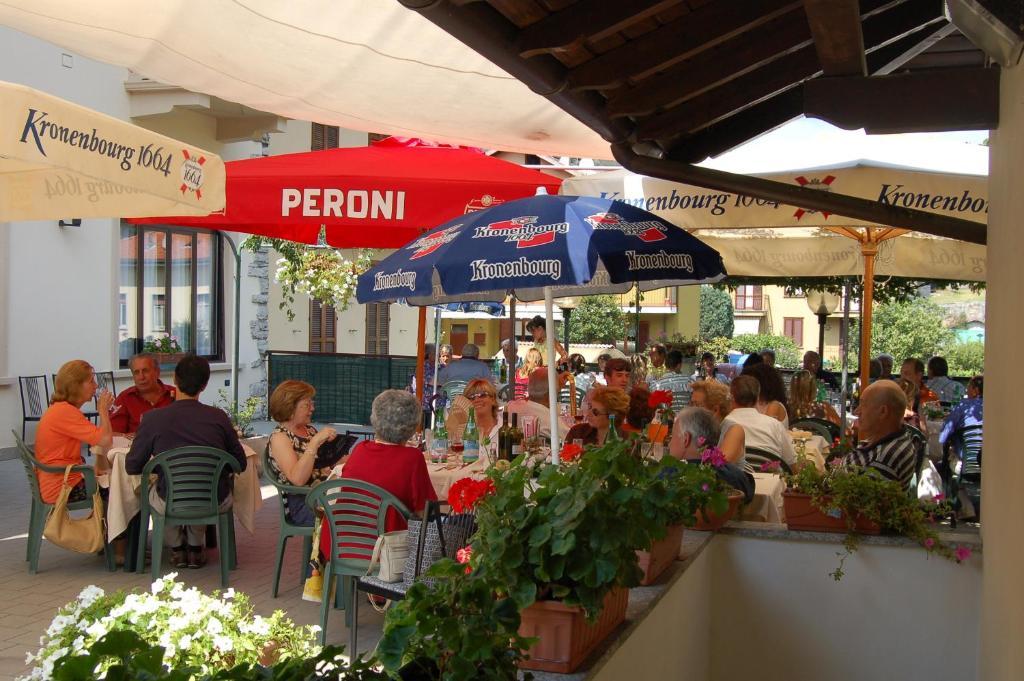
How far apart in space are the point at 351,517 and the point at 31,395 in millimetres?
8281

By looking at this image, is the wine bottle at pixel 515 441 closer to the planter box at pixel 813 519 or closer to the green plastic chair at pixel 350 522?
the green plastic chair at pixel 350 522

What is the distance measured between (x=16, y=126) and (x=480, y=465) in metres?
3.11

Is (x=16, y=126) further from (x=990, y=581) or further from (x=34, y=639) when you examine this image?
(x=990, y=581)

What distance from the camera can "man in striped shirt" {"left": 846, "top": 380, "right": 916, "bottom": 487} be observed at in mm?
4926

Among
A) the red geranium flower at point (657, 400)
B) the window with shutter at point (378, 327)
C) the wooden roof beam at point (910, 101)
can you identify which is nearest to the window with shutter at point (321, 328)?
the window with shutter at point (378, 327)

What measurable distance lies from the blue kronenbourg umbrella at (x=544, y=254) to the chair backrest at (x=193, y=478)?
4.87 ft

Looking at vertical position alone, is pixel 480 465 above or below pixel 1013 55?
below

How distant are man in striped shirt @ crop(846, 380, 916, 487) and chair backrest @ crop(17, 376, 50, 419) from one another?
9662 millimetres

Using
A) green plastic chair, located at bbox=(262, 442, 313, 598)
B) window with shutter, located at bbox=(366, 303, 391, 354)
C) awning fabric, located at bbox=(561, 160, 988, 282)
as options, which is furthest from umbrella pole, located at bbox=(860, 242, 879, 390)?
window with shutter, located at bbox=(366, 303, 391, 354)

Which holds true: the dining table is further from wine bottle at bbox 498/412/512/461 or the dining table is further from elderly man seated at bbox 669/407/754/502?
elderly man seated at bbox 669/407/754/502

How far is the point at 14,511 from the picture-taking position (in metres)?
8.70

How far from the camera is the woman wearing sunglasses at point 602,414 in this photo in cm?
612

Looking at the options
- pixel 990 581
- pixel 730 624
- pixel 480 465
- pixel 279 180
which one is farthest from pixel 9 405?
pixel 990 581

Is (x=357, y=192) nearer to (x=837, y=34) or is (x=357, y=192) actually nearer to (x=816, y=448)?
(x=816, y=448)
